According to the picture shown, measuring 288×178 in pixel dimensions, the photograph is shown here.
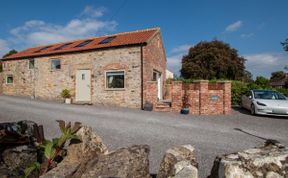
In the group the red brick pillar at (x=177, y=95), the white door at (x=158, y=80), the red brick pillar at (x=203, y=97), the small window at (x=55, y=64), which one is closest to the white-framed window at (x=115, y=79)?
the white door at (x=158, y=80)

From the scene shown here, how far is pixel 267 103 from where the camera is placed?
11172mm

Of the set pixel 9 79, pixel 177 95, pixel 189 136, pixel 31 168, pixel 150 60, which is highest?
pixel 150 60

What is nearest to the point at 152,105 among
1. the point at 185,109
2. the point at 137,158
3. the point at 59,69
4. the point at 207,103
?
the point at 185,109

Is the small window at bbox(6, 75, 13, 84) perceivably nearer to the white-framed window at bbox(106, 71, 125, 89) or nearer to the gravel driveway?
the white-framed window at bbox(106, 71, 125, 89)

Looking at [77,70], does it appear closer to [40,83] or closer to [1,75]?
[40,83]

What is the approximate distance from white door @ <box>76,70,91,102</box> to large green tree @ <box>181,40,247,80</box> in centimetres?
1970

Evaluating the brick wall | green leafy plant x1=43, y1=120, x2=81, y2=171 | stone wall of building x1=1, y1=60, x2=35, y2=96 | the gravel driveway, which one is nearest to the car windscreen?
the brick wall

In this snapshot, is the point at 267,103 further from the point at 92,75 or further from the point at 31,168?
the point at 31,168

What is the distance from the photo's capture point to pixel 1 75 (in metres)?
21.5

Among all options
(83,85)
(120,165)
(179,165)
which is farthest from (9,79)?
(179,165)

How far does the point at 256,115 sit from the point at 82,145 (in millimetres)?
10945

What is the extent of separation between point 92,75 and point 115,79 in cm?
193

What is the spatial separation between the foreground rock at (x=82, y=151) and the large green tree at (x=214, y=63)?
28.8 m

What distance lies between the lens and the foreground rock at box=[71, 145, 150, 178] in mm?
2939
